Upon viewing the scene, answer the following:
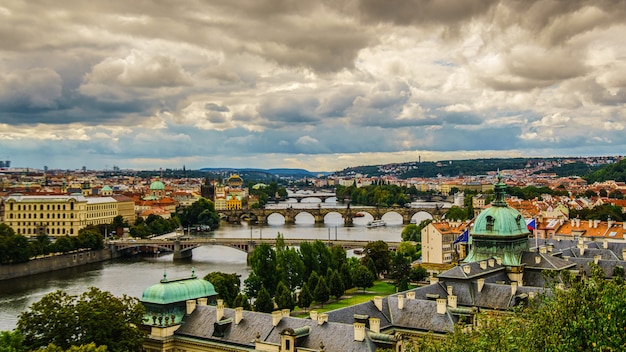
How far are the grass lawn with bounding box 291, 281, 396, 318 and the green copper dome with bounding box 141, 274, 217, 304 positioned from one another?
18.5 m

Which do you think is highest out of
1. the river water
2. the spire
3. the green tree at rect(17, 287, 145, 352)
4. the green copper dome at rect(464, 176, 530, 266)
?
the spire

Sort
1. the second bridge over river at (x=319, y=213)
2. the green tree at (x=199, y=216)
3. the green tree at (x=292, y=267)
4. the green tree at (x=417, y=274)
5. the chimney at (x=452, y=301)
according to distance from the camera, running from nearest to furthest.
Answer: the chimney at (x=452, y=301) < the green tree at (x=292, y=267) < the green tree at (x=417, y=274) < the green tree at (x=199, y=216) < the second bridge over river at (x=319, y=213)

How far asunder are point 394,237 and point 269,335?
93520mm

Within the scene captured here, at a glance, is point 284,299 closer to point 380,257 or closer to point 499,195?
point 499,195

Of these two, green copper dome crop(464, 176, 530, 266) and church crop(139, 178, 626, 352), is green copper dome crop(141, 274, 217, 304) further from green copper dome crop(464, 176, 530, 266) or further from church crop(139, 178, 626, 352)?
green copper dome crop(464, 176, 530, 266)

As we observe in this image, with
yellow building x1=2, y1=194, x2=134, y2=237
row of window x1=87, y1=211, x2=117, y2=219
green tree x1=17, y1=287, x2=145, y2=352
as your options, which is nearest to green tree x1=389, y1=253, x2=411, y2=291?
green tree x1=17, y1=287, x2=145, y2=352

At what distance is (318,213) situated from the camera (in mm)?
167000

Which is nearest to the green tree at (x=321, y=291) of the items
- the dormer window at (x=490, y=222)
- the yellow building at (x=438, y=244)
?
the dormer window at (x=490, y=222)

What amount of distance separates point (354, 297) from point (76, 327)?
33.8 meters

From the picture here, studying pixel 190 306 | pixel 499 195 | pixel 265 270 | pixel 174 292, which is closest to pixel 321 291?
pixel 265 270

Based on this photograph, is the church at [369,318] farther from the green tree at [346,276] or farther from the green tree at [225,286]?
the green tree at [346,276]

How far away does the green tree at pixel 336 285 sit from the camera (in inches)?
2359

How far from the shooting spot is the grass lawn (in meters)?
56.1

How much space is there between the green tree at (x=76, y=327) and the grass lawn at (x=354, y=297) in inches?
930
